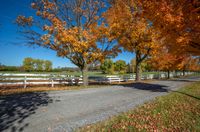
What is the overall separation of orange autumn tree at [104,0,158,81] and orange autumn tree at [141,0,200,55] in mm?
5661

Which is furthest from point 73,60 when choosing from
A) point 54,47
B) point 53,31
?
point 53,31

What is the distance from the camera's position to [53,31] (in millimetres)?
13664

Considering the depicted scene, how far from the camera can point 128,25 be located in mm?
16672

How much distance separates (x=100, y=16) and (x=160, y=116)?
41.0 ft

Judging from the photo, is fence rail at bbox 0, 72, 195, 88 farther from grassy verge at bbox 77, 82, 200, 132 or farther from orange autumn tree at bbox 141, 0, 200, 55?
orange autumn tree at bbox 141, 0, 200, 55

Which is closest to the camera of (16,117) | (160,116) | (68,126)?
(68,126)

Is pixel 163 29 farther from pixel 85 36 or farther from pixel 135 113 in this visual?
pixel 85 36

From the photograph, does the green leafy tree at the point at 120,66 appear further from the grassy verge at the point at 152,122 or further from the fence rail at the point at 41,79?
the grassy verge at the point at 152,122

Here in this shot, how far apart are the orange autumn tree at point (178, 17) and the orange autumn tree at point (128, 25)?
5.66 metres

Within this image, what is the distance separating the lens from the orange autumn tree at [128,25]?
1523cm

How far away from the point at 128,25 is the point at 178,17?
9.28 meters

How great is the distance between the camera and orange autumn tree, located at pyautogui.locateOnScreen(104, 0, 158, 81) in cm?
1523

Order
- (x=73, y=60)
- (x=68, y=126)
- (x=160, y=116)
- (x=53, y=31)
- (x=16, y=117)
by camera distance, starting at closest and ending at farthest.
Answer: (x=68, y=126) < (x=16, y=117) < (x=160, y=116) < (x=53, y=31) < (x=73, y=60)

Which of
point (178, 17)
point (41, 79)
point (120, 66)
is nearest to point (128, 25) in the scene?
point (178, 17)
